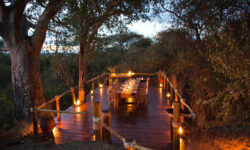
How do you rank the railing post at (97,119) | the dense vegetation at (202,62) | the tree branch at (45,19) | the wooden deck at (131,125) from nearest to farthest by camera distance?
the dense vegetation at (202,62)
the railing post at (97,119)
the wooden deck at (131,125)
the tree branch at (45,19)

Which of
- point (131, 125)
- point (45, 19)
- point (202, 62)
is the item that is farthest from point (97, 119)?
point (202, 62)

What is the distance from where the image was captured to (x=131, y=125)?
4.48 m

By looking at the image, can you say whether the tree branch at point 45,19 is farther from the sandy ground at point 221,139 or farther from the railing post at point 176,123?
the sandy ground at point 221,139

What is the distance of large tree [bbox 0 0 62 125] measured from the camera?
460 centimetres

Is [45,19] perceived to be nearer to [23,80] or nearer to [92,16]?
[92,16]

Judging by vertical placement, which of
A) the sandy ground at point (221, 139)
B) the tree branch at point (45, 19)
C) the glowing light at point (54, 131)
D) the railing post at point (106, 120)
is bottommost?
the sandy ground at point (221, 139)

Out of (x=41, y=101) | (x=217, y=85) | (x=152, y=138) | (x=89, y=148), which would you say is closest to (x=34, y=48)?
(x=41, y=101)

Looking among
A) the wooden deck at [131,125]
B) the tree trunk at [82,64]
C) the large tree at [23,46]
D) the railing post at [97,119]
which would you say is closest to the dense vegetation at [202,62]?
the tree trunk at [82,64]

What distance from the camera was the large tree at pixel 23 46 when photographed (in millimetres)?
4602

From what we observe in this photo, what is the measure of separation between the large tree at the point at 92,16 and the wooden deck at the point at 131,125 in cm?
185

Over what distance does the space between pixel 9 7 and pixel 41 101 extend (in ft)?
9.10

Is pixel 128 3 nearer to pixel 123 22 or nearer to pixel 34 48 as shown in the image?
pixel 123 22

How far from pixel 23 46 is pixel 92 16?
213 centimetres

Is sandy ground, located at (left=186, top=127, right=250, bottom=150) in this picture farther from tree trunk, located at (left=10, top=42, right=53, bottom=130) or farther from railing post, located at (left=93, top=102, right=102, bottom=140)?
tree trunk, located at (left=10, top=42, right=53, bottom=130)
